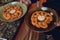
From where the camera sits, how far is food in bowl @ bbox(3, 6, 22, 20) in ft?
3.23

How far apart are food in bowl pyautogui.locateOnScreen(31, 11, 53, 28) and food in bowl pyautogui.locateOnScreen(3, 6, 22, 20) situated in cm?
10

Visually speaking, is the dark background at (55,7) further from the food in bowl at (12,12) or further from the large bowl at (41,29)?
the food in bowl at (12,12)

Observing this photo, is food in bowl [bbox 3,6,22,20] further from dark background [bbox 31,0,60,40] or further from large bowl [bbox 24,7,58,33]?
dark background [bbox 31,0,60,40]

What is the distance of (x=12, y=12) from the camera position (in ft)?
3.32

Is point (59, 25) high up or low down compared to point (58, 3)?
down

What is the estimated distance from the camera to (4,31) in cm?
94

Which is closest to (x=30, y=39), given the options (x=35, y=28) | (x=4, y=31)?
(x=35, y=28)

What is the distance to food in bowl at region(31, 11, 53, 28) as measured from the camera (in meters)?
0.91

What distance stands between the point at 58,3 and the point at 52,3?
4cm

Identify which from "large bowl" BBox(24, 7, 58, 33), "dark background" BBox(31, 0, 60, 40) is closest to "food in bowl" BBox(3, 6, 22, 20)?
"large bowl" BBox(24, 7, 58, 33)

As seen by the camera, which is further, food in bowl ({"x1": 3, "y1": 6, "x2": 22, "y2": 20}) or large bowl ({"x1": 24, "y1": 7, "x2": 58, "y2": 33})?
food in bowl ({"x1": 3, "y1": 6, "x2": 22, "y2": 20})

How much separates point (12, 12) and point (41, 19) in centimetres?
20

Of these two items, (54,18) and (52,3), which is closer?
(54,18)

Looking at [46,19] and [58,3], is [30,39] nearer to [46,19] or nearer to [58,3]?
[46,19]
